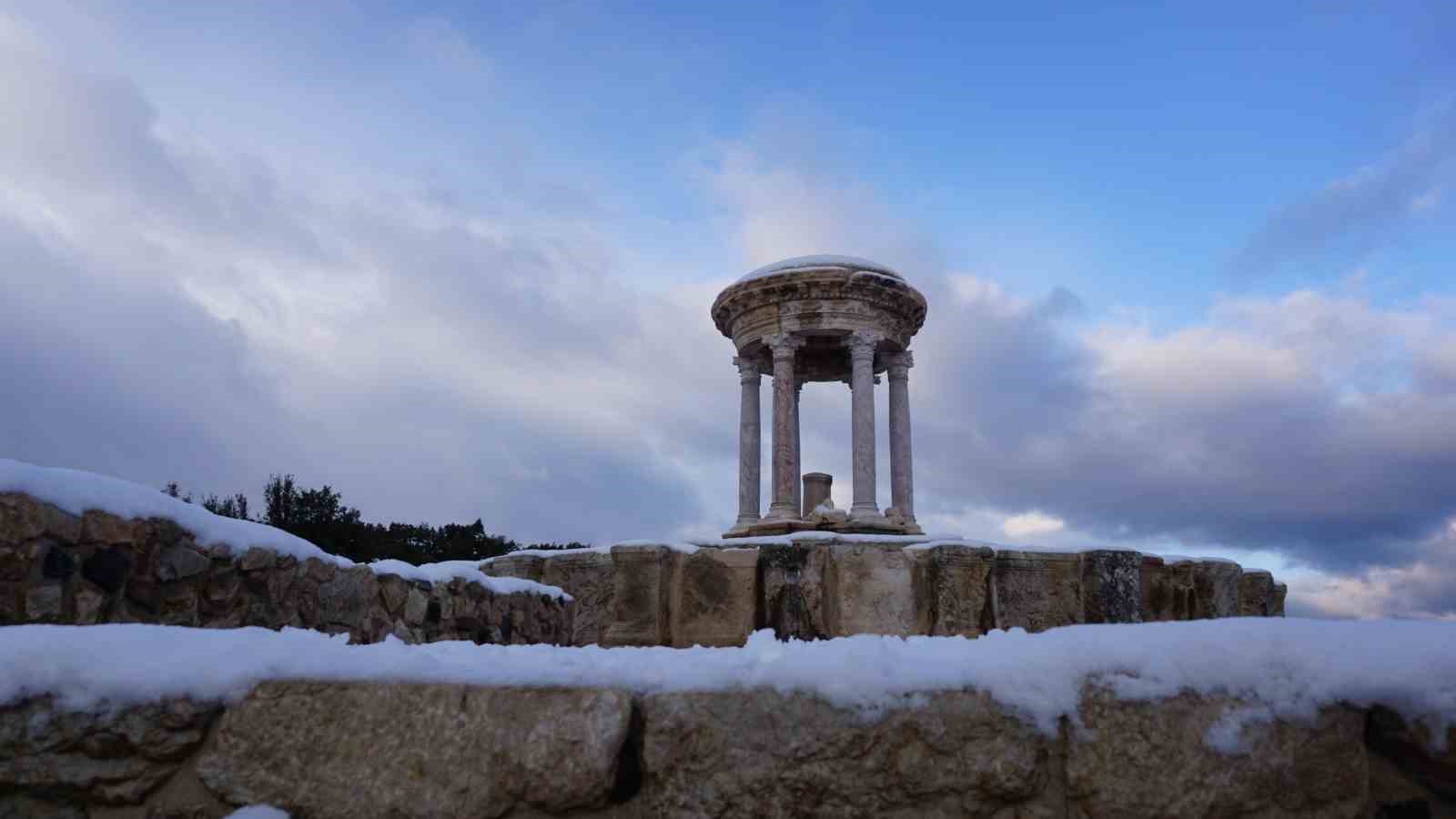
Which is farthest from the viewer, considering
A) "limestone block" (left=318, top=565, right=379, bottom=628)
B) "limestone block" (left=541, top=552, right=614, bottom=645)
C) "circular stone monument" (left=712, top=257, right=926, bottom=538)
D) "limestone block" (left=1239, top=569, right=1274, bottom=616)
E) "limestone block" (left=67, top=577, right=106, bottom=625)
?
"circular stone monument" (left=712, top=257, right=926, bottom=538)

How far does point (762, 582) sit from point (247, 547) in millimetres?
5521

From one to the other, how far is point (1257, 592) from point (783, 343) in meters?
7.54

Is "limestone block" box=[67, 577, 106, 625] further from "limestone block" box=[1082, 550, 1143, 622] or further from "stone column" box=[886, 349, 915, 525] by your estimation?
"stone column" box=[886, 349, 915, 525]

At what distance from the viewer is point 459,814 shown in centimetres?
176

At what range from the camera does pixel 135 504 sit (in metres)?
3.89

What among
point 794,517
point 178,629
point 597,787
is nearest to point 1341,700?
point 597,787

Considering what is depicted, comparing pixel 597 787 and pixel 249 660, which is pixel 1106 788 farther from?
Answer: pixel 249 660

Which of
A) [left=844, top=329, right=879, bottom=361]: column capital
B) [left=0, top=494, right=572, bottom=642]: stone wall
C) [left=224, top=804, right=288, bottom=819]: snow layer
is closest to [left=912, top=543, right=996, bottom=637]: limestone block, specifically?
[left=0, top=494, right=572, bottom=642]: stone wall

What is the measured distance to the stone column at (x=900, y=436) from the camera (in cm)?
1641

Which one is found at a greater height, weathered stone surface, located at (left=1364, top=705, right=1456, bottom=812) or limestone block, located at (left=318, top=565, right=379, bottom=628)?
limestone block, located at (left=318, top=565, right=379, bottom=628)

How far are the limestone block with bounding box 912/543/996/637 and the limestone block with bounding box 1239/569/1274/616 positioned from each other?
4.02 m

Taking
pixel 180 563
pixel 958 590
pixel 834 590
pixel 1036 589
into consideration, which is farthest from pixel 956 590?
pixel 180 563

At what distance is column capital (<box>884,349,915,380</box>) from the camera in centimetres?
→ 1684

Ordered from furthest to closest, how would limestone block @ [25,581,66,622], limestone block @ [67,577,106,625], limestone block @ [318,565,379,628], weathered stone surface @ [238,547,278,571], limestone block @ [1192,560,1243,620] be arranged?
limestone block @ [1192,560,1243,620] → limestone block @ [318,565,379,628] → weathered stone surface @ [238,547,278,571] → limestone block @ [67,577,106,625] → limestone block @ [25,581,66,622]
